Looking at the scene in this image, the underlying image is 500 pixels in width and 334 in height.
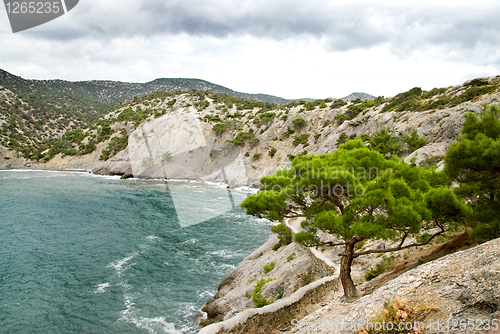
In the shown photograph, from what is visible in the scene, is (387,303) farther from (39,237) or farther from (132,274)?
(39,237)

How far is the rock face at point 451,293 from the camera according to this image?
555 cm

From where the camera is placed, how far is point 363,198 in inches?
339

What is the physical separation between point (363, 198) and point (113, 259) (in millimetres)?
22589

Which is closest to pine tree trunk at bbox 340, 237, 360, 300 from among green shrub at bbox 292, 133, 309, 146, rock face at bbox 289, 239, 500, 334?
rock face at bbox 289, 239, 500, 334

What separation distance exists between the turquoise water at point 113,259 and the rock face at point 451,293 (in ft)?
38.3

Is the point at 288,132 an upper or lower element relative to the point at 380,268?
upper

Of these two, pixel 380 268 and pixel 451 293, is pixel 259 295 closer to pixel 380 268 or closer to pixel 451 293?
pixel 380 268

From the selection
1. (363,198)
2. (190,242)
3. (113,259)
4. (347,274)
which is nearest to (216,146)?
(190,242)

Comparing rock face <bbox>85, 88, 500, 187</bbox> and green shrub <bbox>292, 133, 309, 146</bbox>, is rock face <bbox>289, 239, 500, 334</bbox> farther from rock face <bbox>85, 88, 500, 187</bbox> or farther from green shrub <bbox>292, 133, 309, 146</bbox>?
green shrub <bbox>292, 133, 309, 146</bbox>

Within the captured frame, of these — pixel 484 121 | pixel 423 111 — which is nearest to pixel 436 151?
pixel 423 111

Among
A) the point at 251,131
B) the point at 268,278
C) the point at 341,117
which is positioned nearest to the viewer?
the point at 268,278

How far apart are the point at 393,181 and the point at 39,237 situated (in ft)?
111

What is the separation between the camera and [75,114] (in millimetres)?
136375

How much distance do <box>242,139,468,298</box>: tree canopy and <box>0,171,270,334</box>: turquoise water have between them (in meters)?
10.4
